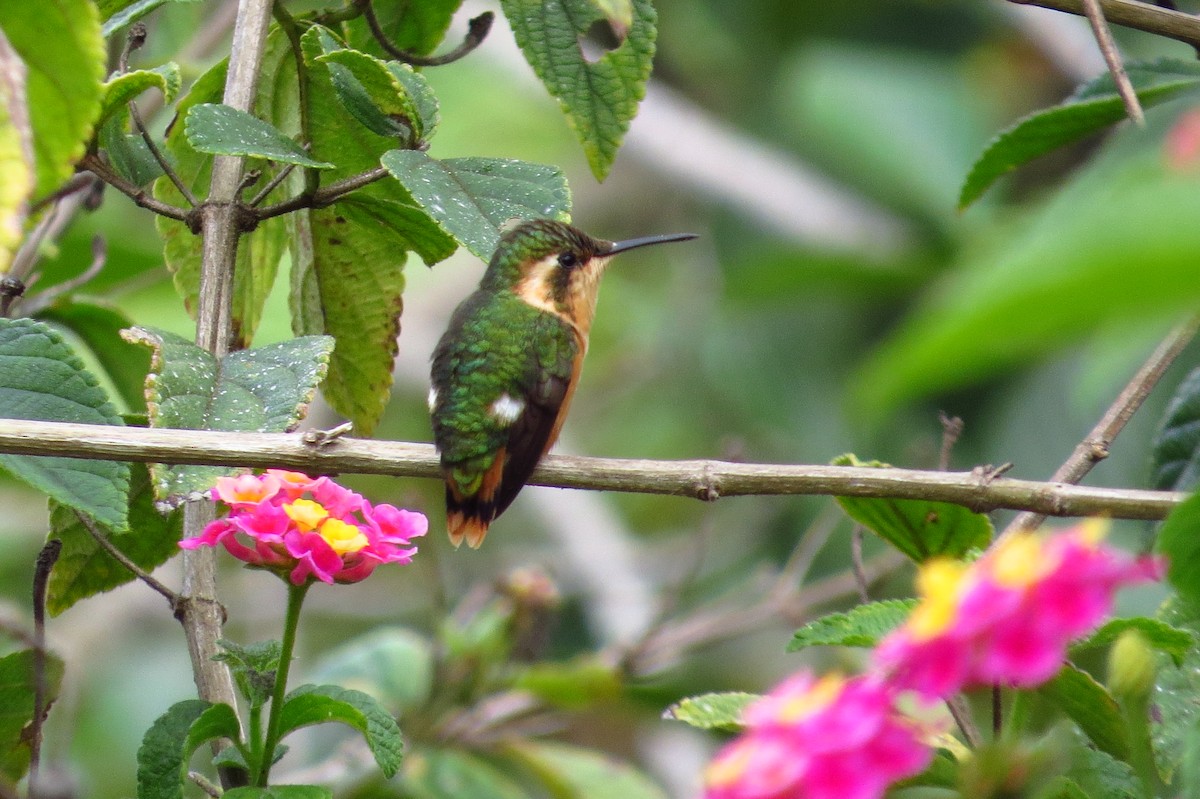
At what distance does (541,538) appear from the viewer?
21.1 feet

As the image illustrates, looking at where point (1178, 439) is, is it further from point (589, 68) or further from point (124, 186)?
point (124, 186)

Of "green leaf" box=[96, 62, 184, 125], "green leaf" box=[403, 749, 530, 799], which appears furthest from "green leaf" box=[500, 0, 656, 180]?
"green leaf" box=[403, 749, 530, 799]

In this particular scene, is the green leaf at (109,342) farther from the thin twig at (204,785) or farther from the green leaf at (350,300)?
the thin twig at (204,785)

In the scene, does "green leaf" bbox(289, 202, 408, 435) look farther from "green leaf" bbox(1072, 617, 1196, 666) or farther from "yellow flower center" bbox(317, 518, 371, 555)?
"green leaf" bbox(1072, 617, 1196, 666)

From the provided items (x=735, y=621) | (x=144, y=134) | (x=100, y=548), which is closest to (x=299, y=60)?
(x=144, y=134)

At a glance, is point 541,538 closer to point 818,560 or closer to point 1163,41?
point 818,560

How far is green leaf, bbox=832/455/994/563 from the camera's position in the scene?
1.67m

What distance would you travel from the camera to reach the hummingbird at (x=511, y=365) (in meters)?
2.52

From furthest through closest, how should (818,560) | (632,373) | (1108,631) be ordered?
1. (632,373)
2. (818,560)
3. (1108,631)

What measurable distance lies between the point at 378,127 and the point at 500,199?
181mm

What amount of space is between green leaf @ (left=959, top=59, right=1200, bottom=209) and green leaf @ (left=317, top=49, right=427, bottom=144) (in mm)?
842

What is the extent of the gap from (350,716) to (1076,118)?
50.5 inches

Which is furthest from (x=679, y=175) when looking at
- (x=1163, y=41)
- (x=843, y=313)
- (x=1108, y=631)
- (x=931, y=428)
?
(x=1108, y=631)

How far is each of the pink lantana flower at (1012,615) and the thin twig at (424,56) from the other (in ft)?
4.23
